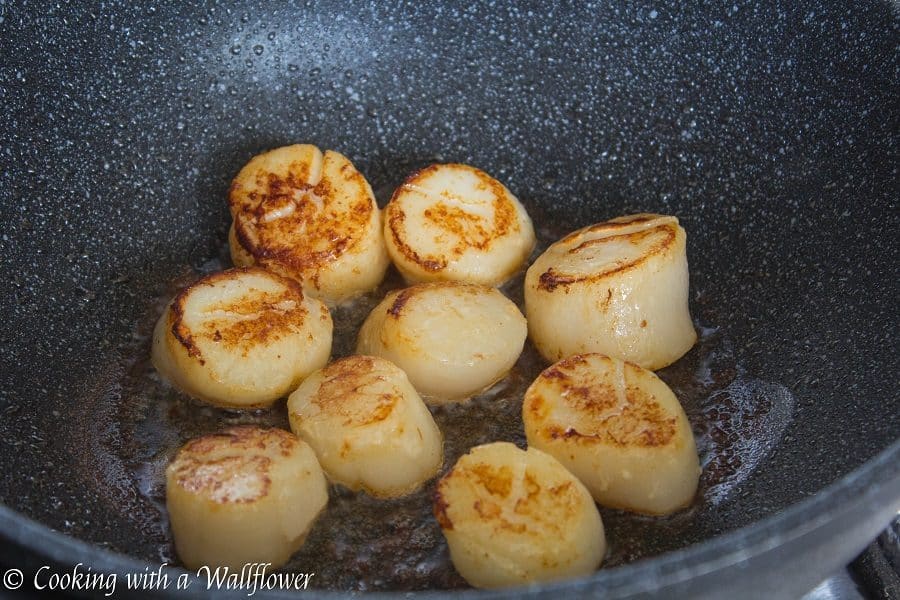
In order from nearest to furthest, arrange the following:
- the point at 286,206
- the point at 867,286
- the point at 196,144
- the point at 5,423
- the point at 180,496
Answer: the point at 180,496, the point at 5,423, the point at 867,286, the point at 286,206, the point at 196,144

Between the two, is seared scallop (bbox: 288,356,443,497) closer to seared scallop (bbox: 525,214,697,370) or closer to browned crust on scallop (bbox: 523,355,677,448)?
browned crust on scallop (bbox: 523,355,677,448)

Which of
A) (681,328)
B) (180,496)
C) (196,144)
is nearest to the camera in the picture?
(180,496)

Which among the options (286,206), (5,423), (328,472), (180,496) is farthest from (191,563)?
(286,206)

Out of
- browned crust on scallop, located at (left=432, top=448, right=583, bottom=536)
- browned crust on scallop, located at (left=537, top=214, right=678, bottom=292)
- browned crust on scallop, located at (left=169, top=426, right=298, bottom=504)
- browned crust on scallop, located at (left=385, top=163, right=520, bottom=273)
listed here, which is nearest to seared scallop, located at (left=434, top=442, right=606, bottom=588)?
browned crust on scallop, located at (left=432, top=448, right=583, bottom=536)

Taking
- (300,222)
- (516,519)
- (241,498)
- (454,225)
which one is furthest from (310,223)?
(516,519)

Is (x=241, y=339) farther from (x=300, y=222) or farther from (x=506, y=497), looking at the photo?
(x=506, y=497)

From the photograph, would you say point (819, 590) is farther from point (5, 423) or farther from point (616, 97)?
point (5, 423)

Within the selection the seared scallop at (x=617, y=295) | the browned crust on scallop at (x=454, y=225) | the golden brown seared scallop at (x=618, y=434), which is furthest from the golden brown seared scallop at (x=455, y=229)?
the golden brown seared scallop at (x=618, y=434)
